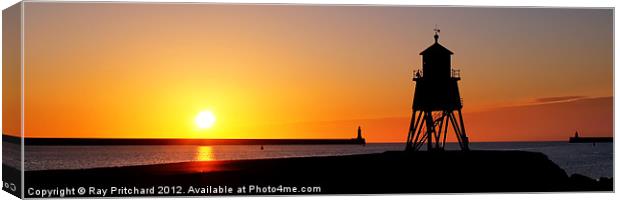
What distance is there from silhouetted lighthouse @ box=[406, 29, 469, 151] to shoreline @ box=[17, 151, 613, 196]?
75 centimetres

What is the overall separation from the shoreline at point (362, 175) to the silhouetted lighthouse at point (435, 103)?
749 mm

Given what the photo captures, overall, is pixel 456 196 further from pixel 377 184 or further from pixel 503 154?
pixel 503 154

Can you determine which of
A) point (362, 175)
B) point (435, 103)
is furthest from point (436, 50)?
point (435, 103)

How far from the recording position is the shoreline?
19766 millimetres

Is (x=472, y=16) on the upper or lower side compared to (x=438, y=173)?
upper

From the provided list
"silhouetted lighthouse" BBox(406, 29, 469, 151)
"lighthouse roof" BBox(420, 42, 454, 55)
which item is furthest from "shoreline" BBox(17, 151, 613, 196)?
"lighthouse roof" BBox(420, 42, 454, 55)

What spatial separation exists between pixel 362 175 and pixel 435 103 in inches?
158

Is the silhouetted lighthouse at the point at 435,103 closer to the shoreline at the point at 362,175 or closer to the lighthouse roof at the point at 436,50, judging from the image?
the lighthouse roof at the point at 436,50

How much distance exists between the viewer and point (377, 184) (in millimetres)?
20625

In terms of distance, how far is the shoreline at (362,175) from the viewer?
19766 mm

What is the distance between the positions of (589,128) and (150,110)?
8.32 m

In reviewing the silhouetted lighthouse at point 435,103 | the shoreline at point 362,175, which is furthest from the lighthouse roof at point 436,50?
the shoreline at point 362,175

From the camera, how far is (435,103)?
79.0 ft

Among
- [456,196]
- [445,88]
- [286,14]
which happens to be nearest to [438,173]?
[456,196]
